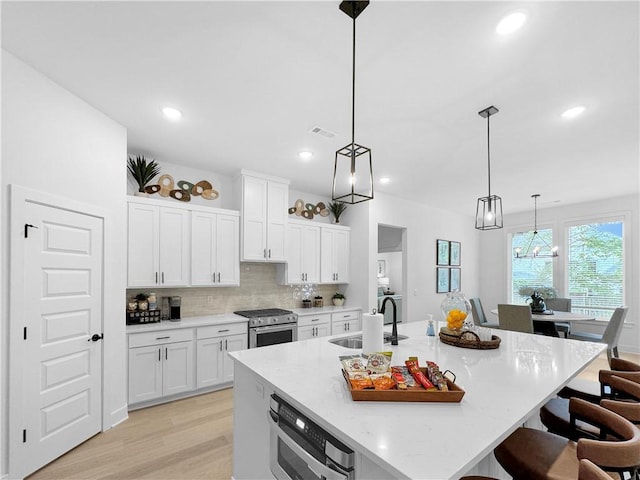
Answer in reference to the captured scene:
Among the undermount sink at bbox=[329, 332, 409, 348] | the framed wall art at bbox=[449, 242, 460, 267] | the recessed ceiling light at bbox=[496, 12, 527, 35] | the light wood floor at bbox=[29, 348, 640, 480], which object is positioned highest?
the recessed ceiling light at bbox=[496, 12, 527, 35]

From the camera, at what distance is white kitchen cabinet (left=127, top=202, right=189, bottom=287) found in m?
3.50

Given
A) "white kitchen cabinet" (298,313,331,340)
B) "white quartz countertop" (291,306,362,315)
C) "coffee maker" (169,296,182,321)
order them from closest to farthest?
1. "coffee maker" (169,296,182,321)
2. "white kitchen cabinet" (298,313,331,340)
3. "white quartz countertop" (291,306,362,315)

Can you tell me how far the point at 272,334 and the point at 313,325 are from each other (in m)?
0.74

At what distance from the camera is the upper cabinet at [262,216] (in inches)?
172

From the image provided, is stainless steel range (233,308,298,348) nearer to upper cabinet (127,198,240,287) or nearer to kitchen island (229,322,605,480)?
upper cabinet (127,198,240,287)

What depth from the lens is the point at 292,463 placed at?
1.52 m

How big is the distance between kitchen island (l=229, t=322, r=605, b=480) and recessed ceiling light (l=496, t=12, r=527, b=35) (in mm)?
1912

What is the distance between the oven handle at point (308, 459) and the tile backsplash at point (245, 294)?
9.57 ft

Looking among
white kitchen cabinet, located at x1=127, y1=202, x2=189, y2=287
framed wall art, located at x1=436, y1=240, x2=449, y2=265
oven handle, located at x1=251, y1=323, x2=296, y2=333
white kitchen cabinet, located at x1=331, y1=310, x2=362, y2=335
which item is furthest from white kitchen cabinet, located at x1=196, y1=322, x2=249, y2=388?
framed wall art, located at x1=436, y1=240, x2=449, y2=265

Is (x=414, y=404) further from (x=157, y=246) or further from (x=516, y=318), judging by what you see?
(x=516, y=318)

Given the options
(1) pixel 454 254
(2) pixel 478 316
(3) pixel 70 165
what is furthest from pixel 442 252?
(3) pixel 70 165

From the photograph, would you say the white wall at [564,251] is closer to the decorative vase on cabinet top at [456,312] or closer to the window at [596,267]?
the window at [596,267]

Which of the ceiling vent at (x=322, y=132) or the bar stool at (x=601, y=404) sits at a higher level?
the ceiling vent at (x=322, y=132)

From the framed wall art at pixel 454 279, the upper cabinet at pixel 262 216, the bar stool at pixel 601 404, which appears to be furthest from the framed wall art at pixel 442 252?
the bar stool at pixel 601 404
